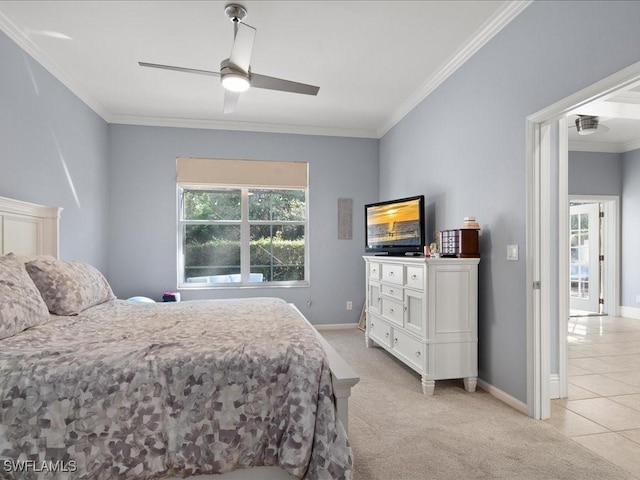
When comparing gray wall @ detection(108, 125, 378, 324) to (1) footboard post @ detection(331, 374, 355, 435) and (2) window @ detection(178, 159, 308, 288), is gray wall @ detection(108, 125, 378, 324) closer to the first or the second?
(2) window @ detection(178, 159, 308, 288)

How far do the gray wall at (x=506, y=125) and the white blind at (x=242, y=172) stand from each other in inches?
77.3

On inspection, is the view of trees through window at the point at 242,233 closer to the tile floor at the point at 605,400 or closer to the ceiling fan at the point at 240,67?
the ceiling fan at the point at 240,67

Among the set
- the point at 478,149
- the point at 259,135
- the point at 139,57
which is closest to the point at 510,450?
the point at 478,149

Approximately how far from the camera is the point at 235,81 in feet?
7.98

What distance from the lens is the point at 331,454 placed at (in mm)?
1414

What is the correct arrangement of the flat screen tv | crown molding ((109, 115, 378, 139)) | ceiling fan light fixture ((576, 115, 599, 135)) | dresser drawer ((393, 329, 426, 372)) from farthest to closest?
crown molding ((109, 115, 378, 139))
ceiling fan light fixture ((576, 115, 599, 135))
the flat screen tv
dresser drawer ((393, 329, 426, 372))

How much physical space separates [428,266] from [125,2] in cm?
283

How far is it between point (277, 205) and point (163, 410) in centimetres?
381

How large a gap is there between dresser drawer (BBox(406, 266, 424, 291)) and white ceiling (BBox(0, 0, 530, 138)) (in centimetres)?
185

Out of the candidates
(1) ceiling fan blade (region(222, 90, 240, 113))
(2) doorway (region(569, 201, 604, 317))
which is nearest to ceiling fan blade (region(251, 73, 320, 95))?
(1) ceiling fan blade (region(222, 90, 240, 113))

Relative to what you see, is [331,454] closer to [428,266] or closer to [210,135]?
[428,266]

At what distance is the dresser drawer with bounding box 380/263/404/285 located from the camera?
10.7 ft

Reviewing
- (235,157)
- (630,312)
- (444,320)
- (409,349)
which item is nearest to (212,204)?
(235,157)

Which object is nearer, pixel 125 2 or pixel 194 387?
pixel 194 387
